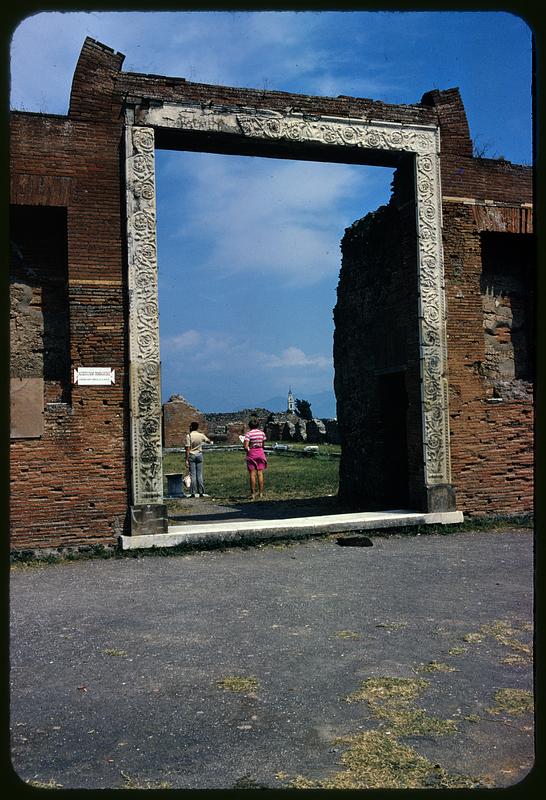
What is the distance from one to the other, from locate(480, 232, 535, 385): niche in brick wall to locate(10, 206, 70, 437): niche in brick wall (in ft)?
20.7

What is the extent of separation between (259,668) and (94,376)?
195 inches

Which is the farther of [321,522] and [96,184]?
[321,522]

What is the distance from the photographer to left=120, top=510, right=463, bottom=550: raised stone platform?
8.16m

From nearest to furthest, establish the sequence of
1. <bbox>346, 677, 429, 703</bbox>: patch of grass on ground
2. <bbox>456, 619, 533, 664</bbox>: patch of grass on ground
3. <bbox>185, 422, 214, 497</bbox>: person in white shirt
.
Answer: <bbox>346, 677, 429, 703</bbox>: patch of grass on ground
<bbox>456, 619, 533, 664</bbox>: patch of grass on ground
<bbox>185, 422, 214, 497</bbox>: person in white shirt

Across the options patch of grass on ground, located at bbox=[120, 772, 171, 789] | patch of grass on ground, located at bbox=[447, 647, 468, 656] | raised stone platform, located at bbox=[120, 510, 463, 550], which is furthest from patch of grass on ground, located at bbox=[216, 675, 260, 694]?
raised stone platform, located at bbox=[120, 510, 463, 550]

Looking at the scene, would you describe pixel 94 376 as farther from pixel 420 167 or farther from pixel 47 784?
pixel 47 784

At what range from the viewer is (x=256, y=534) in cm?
852

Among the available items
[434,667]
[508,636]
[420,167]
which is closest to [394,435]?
[420,167]

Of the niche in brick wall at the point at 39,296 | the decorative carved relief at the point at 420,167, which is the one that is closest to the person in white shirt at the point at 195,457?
the niche in brick wall at the point at 39,296

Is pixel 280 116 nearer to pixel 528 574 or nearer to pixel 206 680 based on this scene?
pixel 528 574

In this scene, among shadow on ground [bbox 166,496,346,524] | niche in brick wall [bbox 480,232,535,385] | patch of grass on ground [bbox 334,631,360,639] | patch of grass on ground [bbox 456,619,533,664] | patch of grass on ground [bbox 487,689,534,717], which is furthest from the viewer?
shadow on ground [bbox 166,496,346,524]

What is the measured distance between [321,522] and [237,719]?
5589 mm

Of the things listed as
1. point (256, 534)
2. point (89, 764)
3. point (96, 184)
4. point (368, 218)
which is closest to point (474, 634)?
point (89, 764)

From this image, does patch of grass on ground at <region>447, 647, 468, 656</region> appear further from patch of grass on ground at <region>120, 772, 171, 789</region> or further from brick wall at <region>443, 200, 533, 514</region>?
brick wall at <region>443, 200, 533, 514</region>
